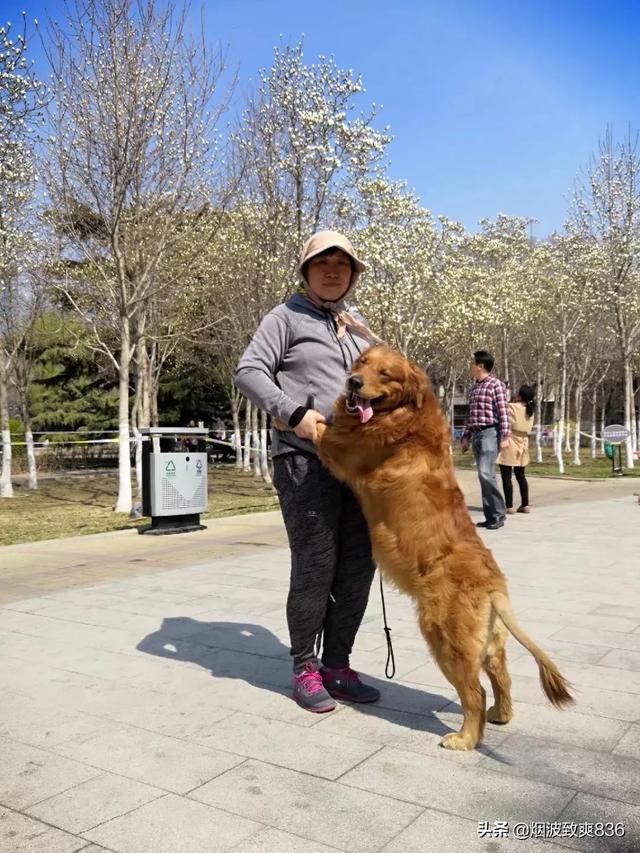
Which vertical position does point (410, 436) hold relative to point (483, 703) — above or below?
above

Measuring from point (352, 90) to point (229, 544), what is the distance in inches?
506

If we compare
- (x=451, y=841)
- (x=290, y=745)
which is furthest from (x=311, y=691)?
(x=451, y=841)

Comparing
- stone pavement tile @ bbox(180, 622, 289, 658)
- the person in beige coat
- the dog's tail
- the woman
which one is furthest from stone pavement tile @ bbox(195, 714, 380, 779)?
the person in beige coat

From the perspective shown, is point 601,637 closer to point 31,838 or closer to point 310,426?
point 310,426

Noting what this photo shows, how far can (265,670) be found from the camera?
4.16 metres

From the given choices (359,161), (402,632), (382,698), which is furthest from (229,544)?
(359,161)

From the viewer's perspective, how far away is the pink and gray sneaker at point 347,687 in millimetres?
3668

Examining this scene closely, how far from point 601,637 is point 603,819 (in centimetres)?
243

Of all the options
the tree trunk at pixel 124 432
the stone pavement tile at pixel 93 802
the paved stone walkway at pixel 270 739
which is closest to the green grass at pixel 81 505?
the tree trunk at pixel 124 432

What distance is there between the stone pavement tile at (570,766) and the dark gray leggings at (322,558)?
3.22ft

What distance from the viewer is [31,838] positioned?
7.85 feet

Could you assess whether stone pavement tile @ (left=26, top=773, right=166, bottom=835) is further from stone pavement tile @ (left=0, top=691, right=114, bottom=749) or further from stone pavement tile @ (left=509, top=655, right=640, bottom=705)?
stone pavement tile @ (left=509, top=655, right=640, bottom=705)

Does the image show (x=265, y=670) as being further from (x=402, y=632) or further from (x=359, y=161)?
(x=359, y=161)

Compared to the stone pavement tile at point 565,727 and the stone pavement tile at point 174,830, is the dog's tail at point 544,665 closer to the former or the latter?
the stone pavement tile at point 565,727
